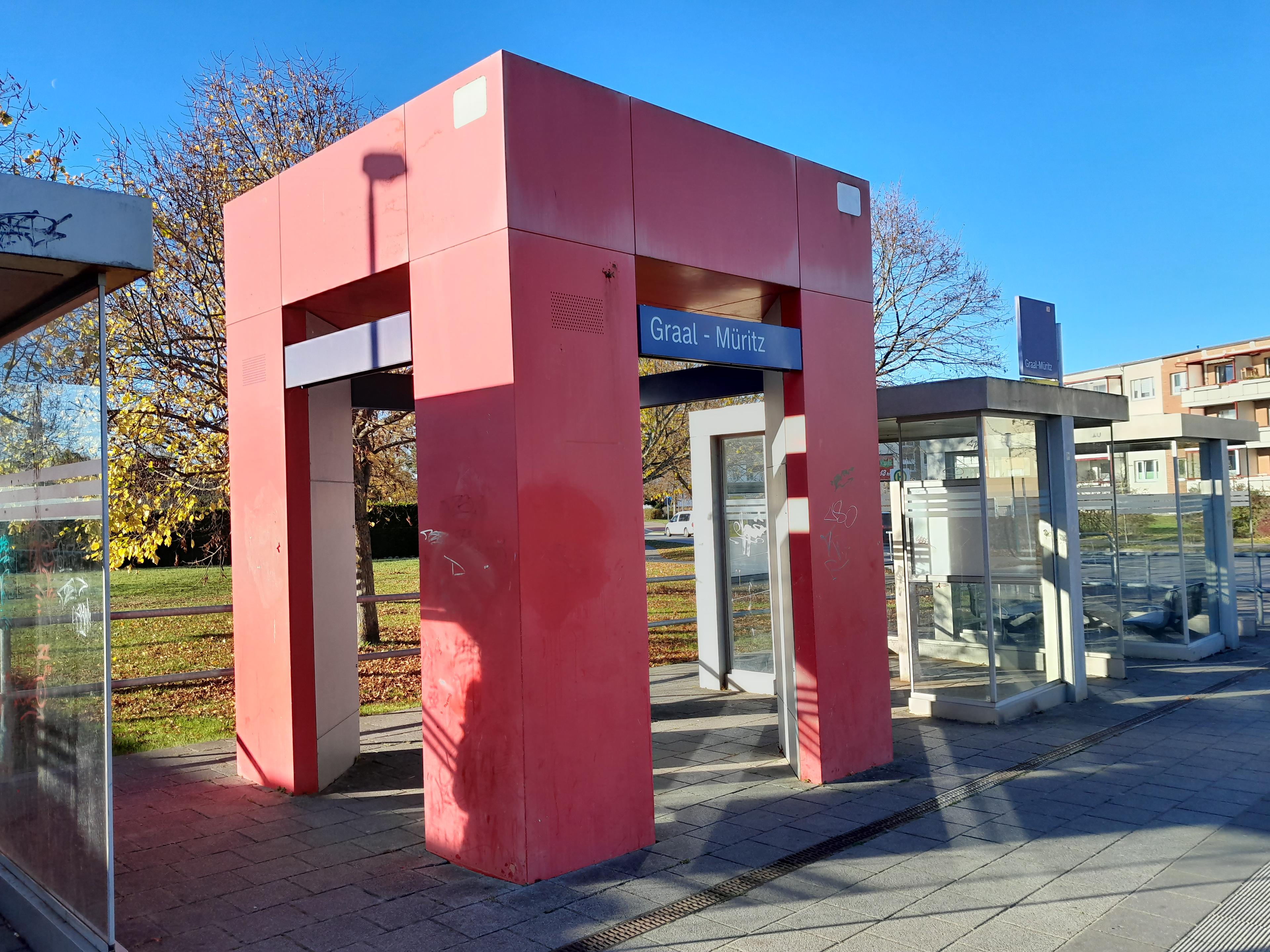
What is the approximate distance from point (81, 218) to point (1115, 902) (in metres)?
5.46

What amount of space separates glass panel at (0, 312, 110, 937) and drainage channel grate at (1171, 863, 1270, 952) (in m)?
4.56

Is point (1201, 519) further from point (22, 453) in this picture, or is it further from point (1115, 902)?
point (22, 453)

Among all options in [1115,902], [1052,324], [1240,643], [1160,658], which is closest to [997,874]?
[1115,902]

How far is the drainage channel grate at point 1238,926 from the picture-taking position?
4.08 metres

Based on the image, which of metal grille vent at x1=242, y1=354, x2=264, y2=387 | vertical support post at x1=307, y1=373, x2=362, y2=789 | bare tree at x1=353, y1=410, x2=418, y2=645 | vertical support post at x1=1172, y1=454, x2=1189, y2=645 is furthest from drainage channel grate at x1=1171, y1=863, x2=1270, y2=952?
bare tree at x1=353, y1=410, x2=418, y2=645

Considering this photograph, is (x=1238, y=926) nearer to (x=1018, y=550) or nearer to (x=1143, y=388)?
(x=1018, y=550)

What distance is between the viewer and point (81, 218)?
3.64 m

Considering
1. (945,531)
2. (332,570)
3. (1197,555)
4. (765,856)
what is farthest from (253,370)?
(1197,555)

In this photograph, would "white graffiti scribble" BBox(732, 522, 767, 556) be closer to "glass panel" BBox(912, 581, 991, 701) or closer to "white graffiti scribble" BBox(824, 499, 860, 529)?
"glass panel" BBox(912, 581, 991, 701)

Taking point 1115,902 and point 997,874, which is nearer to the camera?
point 1115,902

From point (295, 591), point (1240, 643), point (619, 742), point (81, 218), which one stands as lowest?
point (1240, 643)

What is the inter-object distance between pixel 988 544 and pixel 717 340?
3811mm

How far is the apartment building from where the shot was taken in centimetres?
4809

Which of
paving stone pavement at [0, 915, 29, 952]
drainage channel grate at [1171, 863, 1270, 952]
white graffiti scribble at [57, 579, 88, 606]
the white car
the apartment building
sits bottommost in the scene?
drainage channel grate at [1171, 863, 1270, 952]
